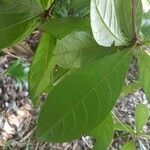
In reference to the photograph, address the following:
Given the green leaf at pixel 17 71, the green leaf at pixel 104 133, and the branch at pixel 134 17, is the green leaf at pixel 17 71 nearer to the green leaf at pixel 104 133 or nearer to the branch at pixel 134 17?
the green leaf at pixel 104 133

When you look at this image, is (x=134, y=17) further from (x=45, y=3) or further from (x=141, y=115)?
(x=141, y=115)

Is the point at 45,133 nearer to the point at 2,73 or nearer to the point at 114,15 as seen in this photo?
the point at 114,15

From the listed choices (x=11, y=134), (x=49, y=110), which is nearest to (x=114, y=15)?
(x=49, y=110)

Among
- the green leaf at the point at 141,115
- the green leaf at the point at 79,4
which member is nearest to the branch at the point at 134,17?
the green leaf at the point at 79,4

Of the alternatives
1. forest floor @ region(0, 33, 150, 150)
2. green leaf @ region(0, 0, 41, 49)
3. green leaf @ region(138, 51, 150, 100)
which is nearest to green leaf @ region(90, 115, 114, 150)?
green leaf @ region(138, 51, 150, 100)

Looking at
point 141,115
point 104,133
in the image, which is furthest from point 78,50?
point 141,115

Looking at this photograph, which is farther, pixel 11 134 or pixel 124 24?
pixel 11 134
